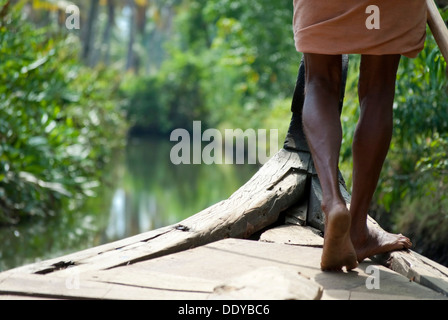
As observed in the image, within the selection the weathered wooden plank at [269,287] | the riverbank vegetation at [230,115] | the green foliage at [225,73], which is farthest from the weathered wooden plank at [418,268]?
the green foliage at [225,73]

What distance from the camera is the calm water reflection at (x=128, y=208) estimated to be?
25.4 feet

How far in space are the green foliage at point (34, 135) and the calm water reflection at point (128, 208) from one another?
12.1 inches

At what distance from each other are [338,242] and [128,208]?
8.39 m

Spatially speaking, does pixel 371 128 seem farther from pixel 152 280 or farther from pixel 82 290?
pixel 82 290

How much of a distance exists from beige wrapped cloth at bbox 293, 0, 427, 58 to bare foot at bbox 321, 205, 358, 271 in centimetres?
56

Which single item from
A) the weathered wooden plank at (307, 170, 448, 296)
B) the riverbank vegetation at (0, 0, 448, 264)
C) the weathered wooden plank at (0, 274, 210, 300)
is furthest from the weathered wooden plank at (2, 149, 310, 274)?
the riverbank vegetation at (0, 0, 448, 264)

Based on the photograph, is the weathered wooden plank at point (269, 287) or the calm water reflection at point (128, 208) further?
the calm water reflection at point (128, 208)

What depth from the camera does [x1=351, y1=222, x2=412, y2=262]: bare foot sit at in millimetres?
2820

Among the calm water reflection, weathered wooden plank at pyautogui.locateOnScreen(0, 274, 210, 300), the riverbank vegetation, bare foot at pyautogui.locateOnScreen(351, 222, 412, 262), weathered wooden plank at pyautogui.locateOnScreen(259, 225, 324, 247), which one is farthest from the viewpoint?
the calm water reflection

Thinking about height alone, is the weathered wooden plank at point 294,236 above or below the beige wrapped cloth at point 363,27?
below

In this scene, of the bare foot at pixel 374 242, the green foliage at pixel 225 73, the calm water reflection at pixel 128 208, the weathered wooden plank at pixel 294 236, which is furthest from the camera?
the green foliage at pixel 225 73

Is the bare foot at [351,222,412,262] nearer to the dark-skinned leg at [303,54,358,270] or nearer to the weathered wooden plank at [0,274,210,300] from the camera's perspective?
the dark-skinned leg at [303,54,358,270]

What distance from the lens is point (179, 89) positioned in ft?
117

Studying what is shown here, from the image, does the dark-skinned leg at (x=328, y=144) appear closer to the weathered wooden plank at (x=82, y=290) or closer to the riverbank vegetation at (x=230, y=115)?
the weathered wooden plank at (x=82, y=290)
